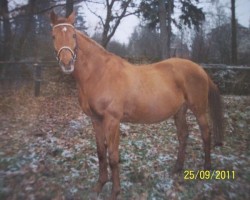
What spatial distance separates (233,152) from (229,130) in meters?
1.28

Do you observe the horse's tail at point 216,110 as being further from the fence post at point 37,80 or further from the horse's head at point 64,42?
the fence post at point 37,80

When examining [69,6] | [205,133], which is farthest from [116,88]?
[69,6]

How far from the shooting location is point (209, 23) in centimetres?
4475

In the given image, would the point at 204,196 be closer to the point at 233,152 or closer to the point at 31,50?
the point at 233,152

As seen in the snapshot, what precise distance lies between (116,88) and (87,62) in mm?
561

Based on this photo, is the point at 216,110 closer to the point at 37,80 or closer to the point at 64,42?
the point at 64,42

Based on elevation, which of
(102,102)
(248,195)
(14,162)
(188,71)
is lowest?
(248,195)

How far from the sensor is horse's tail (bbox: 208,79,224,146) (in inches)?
198

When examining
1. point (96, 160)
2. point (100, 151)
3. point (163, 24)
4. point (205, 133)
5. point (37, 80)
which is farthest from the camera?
point (163, 24)

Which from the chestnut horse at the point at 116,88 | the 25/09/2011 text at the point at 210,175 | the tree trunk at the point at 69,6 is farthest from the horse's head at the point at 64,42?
the tree trunk at the point at 69,6

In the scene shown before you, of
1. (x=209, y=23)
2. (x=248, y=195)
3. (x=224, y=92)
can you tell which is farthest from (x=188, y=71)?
(x=209, y=23)

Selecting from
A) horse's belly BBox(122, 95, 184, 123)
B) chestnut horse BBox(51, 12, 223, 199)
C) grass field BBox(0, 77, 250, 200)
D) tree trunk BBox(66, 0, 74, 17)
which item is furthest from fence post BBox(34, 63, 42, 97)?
horse's belly BBox(122, 95, 184, 123)

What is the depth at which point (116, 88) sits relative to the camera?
378 centimetres

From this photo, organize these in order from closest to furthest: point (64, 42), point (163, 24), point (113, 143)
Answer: point (64, 42), point (113, 143), point (163, 24)
